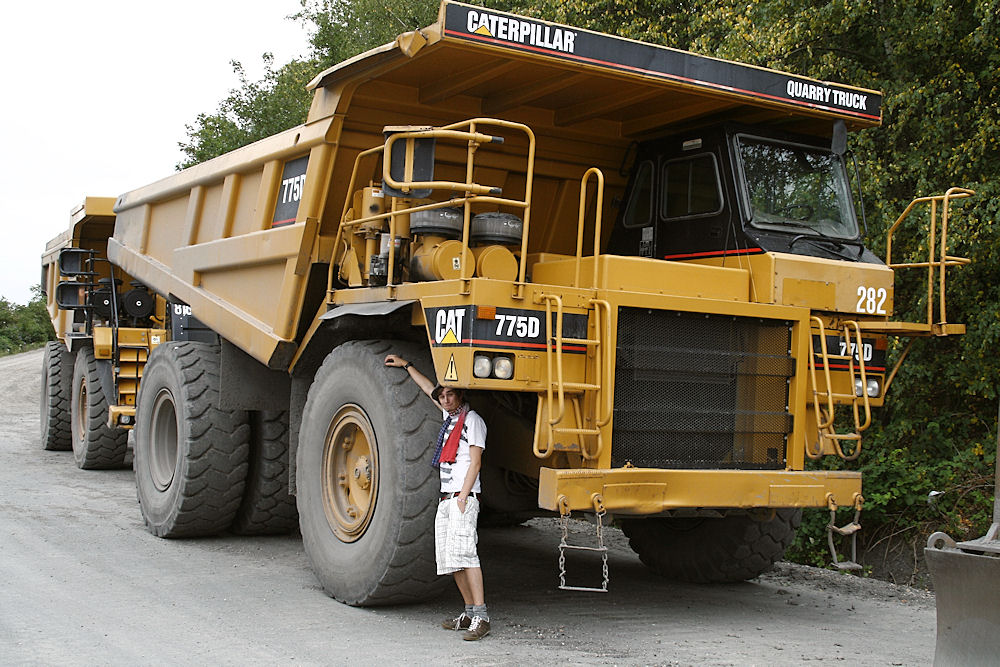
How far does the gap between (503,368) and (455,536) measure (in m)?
0.91

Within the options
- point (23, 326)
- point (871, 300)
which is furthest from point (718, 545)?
point (23, 326)

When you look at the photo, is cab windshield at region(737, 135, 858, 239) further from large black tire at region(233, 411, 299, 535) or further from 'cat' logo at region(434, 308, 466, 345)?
large black tire at region(233, 411, 299, 535)

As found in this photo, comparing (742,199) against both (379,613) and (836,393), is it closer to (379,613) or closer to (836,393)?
(836,393)

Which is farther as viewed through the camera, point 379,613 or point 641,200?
point 641,200

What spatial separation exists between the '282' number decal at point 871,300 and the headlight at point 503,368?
2.32 meters

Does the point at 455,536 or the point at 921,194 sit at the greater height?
the point at 921,194

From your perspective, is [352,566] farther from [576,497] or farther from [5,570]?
[5,570]

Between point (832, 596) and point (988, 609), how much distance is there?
9.05ft

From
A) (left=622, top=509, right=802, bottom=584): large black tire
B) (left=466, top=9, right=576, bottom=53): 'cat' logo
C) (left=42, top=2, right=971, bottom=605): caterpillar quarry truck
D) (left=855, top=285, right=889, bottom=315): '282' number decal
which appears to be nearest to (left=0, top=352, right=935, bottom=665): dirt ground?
(left=622, top=509, right=802, bottom=584): large black tire

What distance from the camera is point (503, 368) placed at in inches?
223

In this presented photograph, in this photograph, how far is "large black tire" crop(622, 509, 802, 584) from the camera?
7.41 meters

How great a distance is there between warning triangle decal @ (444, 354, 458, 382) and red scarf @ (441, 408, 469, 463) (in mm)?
277

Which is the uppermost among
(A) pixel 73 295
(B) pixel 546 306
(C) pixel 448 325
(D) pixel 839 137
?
(D) pixel 839 137

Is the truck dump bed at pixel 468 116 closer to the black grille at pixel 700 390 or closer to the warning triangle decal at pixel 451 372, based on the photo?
the black grille at pixel 700 390
